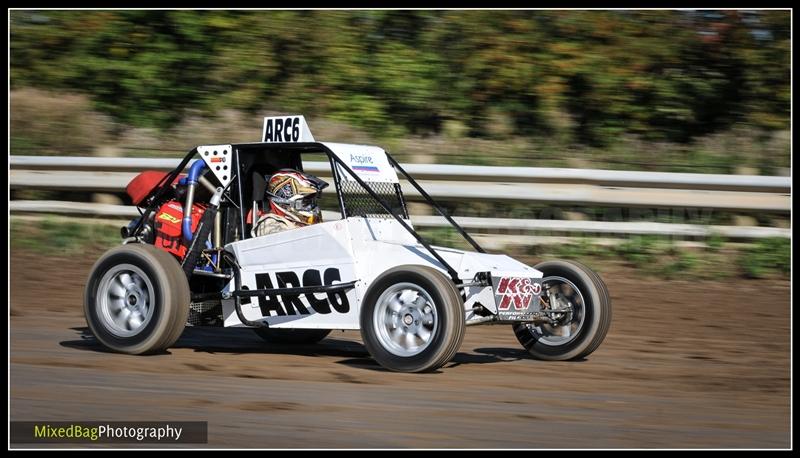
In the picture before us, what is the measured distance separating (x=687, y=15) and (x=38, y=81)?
9729 millimetres

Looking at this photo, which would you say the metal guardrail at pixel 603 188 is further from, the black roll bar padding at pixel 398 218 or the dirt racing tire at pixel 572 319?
the black roll bar padding at pixel 398 218

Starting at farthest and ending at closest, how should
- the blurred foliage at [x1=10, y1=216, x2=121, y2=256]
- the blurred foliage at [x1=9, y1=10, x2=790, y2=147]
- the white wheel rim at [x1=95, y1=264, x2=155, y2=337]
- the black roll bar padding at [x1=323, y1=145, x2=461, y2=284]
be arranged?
the blurred foliage at [x1=9, y1=10, x2=790, y2=147] < the blurred foliage at [x1=10, y1=216, x2=121, y2=256] < the white wheel rim at [x1=95, y1=264, x2=155, y2=337] < the black roll bar padding at [x1=323, y1=145, x2=461, y2=284]

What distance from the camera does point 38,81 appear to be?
17.3m

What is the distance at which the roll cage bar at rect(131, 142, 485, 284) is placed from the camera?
298 inches

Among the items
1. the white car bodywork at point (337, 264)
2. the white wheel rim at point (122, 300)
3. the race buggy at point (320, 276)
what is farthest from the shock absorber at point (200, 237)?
the white wheel rim at point (122, 300)

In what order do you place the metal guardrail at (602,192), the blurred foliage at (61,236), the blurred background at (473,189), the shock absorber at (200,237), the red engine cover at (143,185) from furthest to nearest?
1. the blurred foliage at (61,236)
2. the metal guardrail at (602,192)
3. the red engine cover at (143,185)
4. the shock absorber at (200,237)
5. the blurred background at (473,189)

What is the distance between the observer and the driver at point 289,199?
8.16 meters

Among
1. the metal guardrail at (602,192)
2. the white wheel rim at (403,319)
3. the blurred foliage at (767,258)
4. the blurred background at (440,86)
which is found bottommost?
the white wheel rim at (403,319)

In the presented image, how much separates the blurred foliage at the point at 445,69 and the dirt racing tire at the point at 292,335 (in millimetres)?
6937

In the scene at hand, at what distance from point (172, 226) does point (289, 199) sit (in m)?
0.96

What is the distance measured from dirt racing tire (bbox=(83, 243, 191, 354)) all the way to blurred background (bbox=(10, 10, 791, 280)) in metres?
5.65

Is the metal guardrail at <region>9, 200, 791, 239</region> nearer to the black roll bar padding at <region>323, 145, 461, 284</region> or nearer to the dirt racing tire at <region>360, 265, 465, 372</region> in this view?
the black roll bar padding at <region>323, 145, 461, 284</region>

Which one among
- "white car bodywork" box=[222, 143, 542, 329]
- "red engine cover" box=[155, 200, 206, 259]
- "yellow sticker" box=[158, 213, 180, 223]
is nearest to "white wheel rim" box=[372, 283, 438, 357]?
"white car bodywork" box=[222, 143, 542, 329]

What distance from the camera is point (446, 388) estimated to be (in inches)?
263
